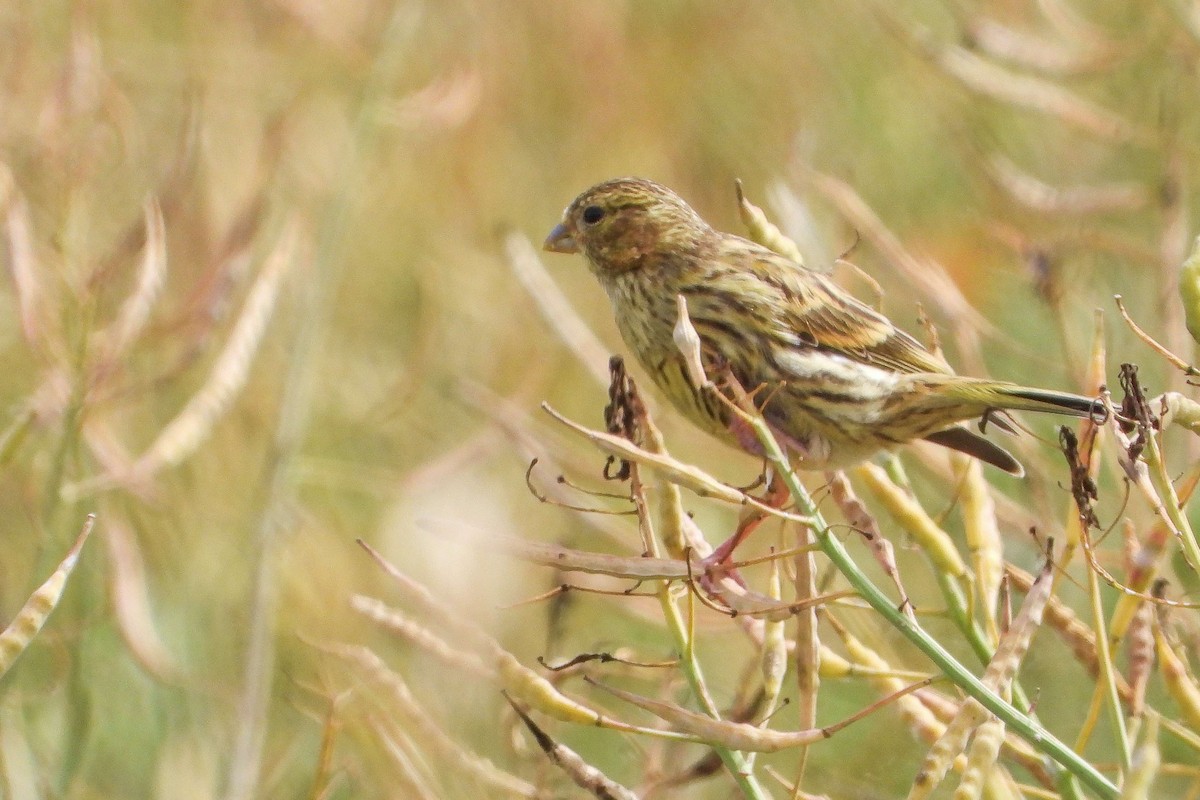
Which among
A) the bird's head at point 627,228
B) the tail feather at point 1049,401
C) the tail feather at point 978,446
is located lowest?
the tail feather at point 1049,401

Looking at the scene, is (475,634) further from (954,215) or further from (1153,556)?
(954,215)

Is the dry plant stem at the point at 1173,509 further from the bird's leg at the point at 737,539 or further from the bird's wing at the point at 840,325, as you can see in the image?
the bird's wing at the point at 840,325

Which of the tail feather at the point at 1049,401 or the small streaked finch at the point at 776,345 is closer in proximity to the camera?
the tail feather at the point at 1049,401

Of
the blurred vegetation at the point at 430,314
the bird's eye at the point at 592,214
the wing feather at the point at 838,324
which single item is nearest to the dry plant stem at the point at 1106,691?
the blurred vegetation at the point at 430,314

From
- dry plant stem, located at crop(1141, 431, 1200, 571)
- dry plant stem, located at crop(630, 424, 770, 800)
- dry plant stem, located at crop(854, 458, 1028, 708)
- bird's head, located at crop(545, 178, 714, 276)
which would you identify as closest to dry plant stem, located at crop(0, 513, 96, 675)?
dry plant stem, located at crop(630, 424, 770, 800)

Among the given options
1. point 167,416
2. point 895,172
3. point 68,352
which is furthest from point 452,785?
point 895,172

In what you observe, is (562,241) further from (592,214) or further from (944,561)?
(944,561)

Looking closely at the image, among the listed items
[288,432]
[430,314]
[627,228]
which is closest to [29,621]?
[288,432]
